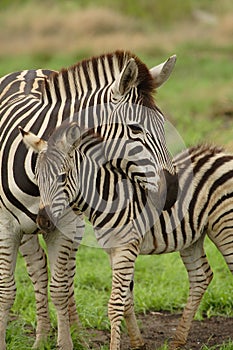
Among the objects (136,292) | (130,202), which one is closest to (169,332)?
(136,292)

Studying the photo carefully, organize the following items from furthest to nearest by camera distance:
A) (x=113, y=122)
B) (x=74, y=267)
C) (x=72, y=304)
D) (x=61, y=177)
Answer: (x=72, y=304) < (x=74, y=267) < (x=113, y=122) < (x=61, y=177)

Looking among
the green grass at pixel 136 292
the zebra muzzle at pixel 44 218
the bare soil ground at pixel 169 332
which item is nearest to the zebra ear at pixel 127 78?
the zebra muzzle at pixel 44 218

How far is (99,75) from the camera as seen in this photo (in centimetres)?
563

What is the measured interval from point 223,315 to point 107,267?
2001 mm

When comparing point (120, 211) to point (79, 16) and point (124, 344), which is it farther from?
point (79, 16)

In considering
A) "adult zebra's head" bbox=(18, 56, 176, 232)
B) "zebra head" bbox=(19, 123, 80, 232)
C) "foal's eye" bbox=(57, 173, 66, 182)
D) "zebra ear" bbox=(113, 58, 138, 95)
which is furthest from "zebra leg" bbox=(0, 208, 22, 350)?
"zebra ear" bbox=(113, 58, 138, 95)

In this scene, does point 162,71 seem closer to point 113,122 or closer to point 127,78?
point 127,78

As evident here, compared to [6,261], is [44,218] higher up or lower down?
higher up

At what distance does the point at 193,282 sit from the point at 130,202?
3.84 feet

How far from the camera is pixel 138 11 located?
32719 mm

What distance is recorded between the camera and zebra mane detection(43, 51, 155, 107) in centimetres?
548

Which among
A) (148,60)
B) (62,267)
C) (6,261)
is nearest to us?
(6,261)

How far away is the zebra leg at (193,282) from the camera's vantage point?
6.34 meters

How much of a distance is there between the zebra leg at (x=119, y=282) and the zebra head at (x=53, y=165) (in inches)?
24.8
